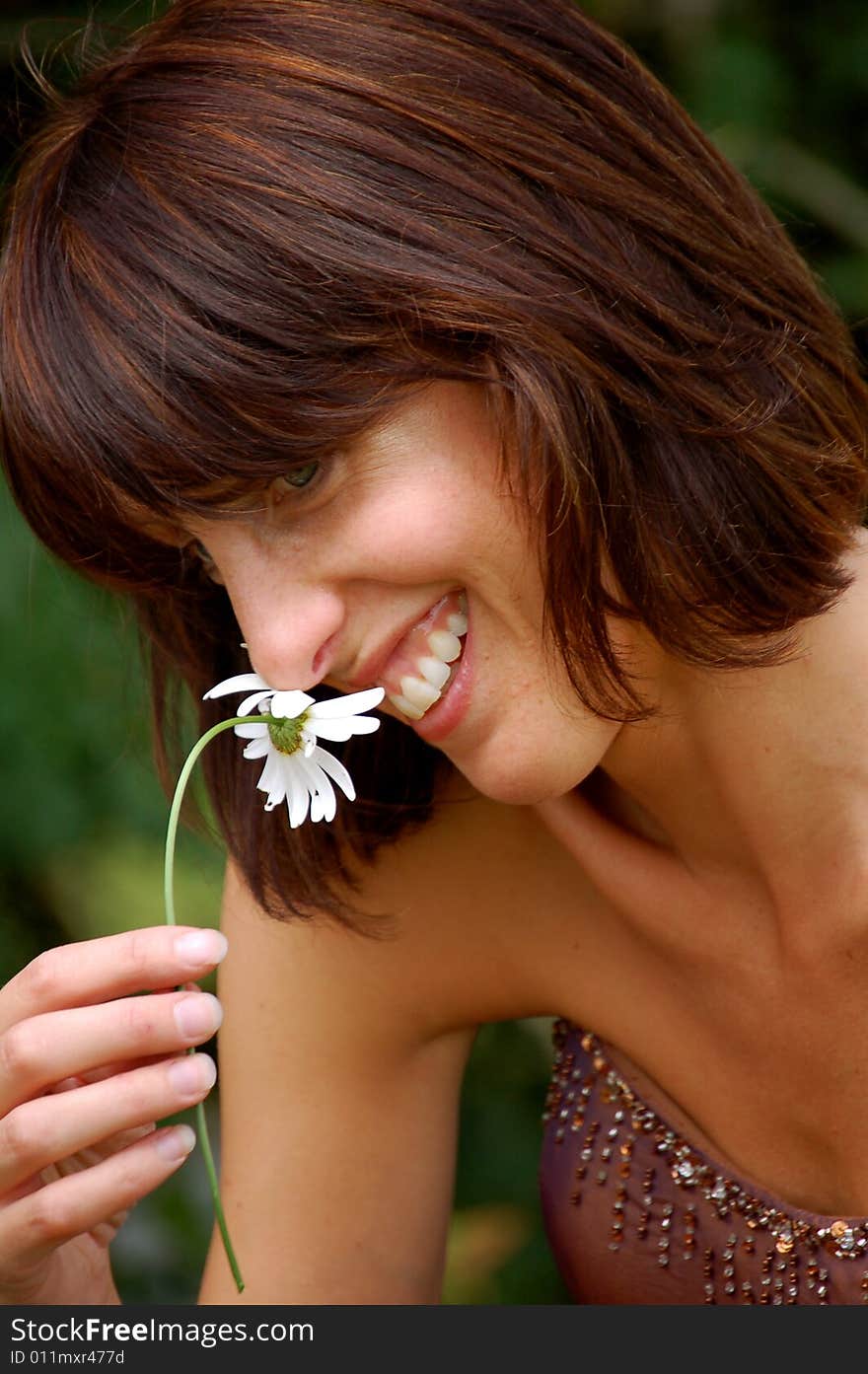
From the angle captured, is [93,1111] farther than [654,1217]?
No

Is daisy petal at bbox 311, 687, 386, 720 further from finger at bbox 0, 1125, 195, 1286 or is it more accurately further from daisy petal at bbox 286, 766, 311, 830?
finger at bbox 0, 1125, 195, 1286

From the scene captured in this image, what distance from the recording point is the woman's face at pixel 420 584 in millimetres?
1128

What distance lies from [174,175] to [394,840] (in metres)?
0.77

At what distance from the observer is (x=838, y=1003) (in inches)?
56.9

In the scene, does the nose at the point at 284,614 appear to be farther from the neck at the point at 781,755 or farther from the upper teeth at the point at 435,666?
the neck at the point at 781,755

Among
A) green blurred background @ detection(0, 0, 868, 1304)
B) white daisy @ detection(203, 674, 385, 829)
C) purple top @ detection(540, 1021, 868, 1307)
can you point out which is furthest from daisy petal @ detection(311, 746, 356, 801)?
green blurred background @ detection(0, 0, 868, 1304)

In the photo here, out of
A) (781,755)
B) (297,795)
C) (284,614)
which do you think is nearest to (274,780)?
(297,795)

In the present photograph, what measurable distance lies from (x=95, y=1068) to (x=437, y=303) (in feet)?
1.99

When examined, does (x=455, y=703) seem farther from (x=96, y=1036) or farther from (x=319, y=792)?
(x=96, y=1036)

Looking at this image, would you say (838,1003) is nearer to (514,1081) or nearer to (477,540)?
(477,540)

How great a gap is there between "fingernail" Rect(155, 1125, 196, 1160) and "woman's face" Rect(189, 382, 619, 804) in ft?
1.13

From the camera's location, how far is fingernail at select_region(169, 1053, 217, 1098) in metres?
1.08

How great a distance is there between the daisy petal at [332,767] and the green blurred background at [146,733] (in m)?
1.15

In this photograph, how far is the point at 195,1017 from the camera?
1.07 m
